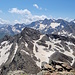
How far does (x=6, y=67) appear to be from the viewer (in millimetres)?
190250

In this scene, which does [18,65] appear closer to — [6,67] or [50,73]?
[6,67]

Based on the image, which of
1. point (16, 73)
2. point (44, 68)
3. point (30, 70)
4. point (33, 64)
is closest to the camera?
point (44, 68)

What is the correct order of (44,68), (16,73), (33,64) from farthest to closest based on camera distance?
(33,64) → (16,73) → (44,68)

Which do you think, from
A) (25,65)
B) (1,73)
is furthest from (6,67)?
(25,65)

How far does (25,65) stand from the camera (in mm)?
186875

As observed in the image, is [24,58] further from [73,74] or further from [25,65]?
[73,74]

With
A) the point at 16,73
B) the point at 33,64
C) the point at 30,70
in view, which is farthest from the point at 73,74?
the point at 33,64

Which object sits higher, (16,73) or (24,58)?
(24,58)

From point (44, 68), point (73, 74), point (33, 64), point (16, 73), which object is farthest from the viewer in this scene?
point (33, 64)

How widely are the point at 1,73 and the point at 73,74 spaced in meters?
152

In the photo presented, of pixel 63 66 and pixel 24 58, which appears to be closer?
pixel 63 66

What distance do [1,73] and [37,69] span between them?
117ft

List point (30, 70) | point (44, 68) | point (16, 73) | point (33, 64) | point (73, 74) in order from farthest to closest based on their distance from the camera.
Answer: point (33, 64), point (30, 70), point (16, 73), point (44, 68), point (73, 74)

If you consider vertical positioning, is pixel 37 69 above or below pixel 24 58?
below
